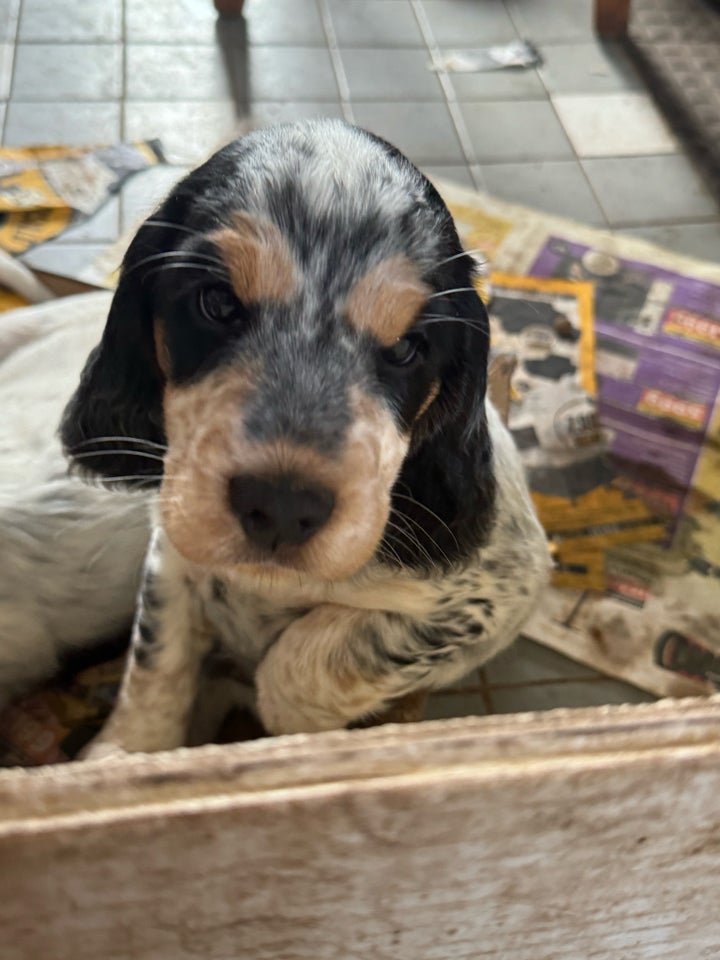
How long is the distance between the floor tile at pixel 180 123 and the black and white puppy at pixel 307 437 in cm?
166

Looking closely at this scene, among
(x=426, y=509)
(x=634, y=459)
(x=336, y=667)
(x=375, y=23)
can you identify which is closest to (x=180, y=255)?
(x=426, y=509)

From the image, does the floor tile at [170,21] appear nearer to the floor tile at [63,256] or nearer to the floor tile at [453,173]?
the floor tile at [453,173]

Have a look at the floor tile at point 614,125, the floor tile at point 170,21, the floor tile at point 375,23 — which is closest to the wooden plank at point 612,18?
the floor tile at point 614,125

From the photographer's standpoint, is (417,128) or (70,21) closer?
(417,128)

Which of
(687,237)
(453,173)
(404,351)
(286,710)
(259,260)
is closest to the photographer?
(259,260)

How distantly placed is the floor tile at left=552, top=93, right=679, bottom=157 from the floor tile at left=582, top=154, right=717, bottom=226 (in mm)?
56

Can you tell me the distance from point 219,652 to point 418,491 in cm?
56

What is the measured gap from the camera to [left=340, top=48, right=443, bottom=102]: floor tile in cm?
310

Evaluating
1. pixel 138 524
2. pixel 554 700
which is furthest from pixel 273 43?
pixel 554 700

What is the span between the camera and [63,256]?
242 cm

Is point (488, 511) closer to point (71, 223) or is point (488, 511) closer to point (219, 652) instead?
point (219, 652)

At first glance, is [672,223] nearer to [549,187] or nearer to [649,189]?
[649,189]

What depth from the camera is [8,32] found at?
10.2ft

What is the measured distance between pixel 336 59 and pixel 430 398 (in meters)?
2.42
